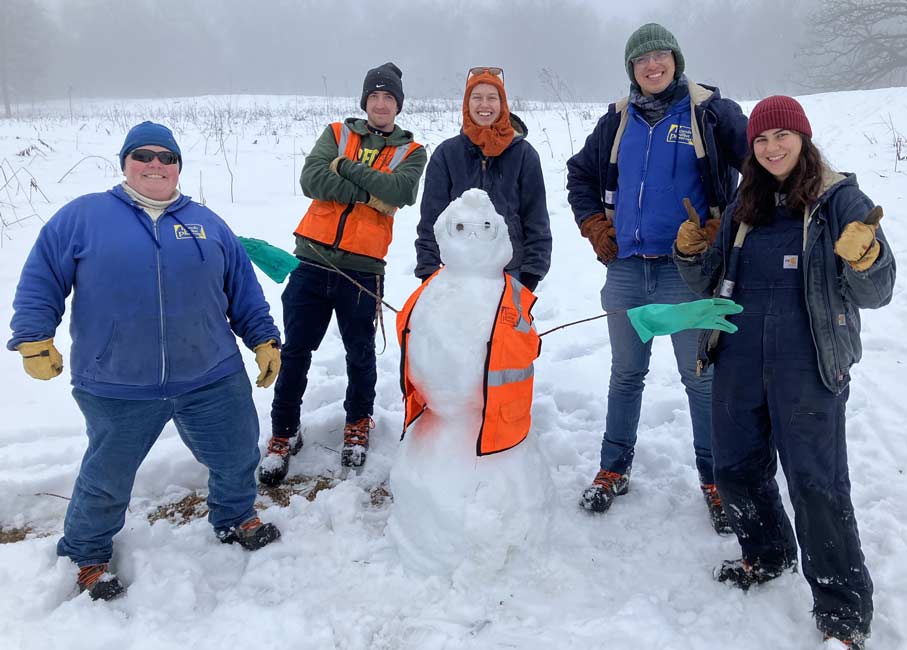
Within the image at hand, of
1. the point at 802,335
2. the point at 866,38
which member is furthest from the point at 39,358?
the point at 866,38

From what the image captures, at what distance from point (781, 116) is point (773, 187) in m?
0.25

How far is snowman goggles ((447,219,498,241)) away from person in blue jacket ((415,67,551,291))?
38 cm

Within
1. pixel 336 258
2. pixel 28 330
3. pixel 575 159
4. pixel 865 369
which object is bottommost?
pixel 865 369

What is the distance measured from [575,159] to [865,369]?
285 centimetres

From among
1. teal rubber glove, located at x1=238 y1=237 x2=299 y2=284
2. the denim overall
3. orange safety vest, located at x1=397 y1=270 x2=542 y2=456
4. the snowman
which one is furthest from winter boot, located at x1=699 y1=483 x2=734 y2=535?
teal rubber glove, located at x1=238 y1=237 x2=299 y2=284

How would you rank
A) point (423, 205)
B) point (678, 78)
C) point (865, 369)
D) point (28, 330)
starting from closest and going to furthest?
1. point (28, 330)
2. point (678, 78)
3. point (423, 205)
4. point (865, 369)

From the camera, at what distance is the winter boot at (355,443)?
10.6ft

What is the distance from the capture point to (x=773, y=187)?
199 centimetres

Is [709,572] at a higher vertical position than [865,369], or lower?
lower

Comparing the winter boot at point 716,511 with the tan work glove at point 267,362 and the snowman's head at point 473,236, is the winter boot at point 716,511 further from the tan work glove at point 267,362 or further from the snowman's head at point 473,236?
the tan work glove at point 267,362

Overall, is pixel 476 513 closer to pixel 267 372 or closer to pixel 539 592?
pixel 539 592

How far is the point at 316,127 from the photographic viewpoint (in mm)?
12156

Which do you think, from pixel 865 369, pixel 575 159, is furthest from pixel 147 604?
pixel 865 369

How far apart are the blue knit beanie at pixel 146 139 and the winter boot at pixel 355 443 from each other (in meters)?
1.78
